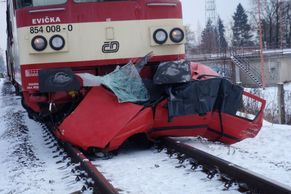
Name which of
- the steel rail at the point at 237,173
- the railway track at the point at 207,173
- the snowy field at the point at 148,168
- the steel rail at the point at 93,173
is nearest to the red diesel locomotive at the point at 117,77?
the steel rail at the point at 93,173

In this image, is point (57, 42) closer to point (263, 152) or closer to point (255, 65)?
point (263, 152)

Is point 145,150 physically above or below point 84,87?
below

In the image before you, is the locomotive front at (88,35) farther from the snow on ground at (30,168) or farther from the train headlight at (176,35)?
the snow on ground at (30,168)

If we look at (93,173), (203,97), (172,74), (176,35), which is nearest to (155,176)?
(93,173)

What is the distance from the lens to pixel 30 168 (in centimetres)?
664

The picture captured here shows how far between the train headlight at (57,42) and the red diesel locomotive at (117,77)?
0.05 feet

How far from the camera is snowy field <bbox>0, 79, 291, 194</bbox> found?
509 centimetres

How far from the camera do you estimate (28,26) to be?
754 cm

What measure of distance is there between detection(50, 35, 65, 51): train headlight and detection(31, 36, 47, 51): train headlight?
10cm

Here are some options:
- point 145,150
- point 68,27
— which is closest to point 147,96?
point 145,150

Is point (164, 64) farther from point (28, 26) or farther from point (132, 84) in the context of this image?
point (28, 26)

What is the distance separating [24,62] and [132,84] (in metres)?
1.60

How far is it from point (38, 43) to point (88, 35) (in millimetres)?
718

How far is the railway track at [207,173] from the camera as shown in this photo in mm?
4445
